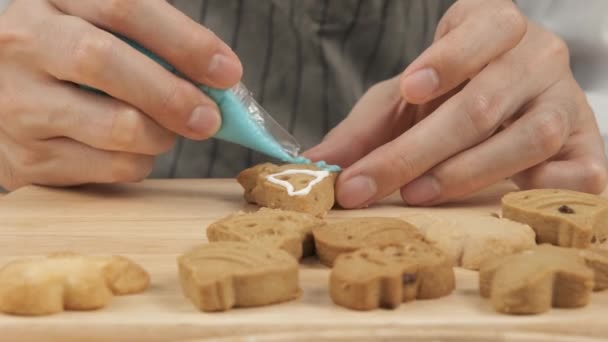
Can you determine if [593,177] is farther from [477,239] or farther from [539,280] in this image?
[539,280]

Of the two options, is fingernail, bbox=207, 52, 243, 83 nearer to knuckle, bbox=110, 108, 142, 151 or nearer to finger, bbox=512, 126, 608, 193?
knuckle, bbox=110, 108, 142, 151

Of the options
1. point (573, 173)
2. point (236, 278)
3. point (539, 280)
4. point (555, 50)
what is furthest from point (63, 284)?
point (555, 50)

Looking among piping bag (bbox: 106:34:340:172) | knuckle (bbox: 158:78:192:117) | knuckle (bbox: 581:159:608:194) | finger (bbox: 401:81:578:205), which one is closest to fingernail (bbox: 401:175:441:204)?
finger (bbox: 401:81:578:205)

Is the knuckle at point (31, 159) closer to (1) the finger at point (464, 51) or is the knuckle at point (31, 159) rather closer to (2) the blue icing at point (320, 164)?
(2) the blue icing at point (320, 164)

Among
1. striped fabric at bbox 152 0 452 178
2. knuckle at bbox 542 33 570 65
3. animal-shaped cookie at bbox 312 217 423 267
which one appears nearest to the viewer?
animal-shaped cookie at bbox 312 217 423 267

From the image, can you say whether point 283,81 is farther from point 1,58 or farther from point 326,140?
point 1,58

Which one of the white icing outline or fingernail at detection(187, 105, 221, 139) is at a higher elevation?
fingernail at detection(187, 105, 221, 139)
